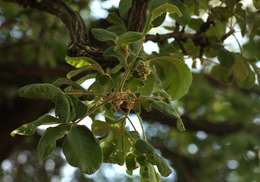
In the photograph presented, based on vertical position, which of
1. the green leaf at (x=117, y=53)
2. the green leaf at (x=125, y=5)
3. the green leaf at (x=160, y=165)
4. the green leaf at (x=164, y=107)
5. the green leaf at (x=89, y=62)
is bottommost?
the green leaf at (x=160, y=165)

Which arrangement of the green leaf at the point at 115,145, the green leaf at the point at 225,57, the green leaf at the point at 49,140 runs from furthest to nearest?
the green leaf at the point at 225,57
the green leaf at the point at 115,145
the green leaf at the point at 49,140

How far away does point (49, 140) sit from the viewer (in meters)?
0.88

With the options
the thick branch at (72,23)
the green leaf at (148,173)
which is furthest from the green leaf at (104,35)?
the green leaf at (148,173)

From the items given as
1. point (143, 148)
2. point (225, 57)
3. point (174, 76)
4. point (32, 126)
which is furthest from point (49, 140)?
point (225, 57)

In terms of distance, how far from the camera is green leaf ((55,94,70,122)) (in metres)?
0.89

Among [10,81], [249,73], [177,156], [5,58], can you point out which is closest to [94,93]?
[249,73]

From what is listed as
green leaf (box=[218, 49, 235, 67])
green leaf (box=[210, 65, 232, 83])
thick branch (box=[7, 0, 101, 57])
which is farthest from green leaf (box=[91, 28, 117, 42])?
green leaf (box=[210, 65, 232, 83])

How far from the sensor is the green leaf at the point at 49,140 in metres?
0.87

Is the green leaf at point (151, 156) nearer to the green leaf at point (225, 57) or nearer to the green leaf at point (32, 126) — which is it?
the green leaf at point (32, 126)

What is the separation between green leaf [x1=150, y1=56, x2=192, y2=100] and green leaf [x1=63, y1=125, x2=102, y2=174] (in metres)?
0.18

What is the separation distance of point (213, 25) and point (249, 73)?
13 centimetres

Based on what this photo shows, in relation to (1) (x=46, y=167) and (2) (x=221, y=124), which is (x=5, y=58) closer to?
(1) (x=46, y=167)

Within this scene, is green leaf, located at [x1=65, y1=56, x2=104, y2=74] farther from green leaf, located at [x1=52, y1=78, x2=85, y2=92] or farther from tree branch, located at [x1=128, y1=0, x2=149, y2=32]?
tree branch, located at [x1=128, y1=0, x2=149, y2=32]

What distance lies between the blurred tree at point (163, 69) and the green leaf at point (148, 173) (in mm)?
81
